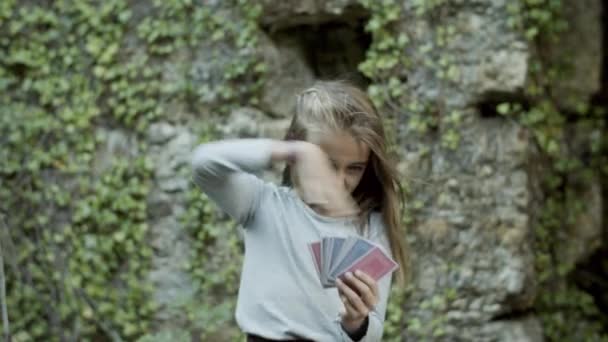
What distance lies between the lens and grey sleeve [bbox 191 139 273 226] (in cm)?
245

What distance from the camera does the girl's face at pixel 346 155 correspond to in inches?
106

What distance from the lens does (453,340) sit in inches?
206

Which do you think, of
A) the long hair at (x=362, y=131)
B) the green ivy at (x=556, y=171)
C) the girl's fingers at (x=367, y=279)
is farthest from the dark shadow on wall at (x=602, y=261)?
the girl's fingers at (x=367, y=279)

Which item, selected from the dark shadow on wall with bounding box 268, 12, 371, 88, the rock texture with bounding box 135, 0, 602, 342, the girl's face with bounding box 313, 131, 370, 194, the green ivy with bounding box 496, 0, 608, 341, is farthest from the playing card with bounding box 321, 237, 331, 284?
the dark shadow on wall with bounding box 268, 12, 371, 88

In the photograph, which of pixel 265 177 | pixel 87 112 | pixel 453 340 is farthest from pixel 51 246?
pixel 453 340

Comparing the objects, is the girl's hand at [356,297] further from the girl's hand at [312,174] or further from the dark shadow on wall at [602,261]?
the dark shadow on wall at [602,261]

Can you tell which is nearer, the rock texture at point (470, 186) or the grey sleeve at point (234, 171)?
the grey sleeve at point (234, 171)

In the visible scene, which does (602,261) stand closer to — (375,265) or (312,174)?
(375,265)

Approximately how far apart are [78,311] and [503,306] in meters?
2.26

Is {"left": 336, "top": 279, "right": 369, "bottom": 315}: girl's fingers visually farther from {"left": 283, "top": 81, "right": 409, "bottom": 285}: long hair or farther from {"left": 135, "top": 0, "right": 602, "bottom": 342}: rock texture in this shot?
{"left": 135, "top": 0, "right": 602, "bottom": 342}: rock texture

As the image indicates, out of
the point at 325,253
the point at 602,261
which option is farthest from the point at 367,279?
the point at 602,261

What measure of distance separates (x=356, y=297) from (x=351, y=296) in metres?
0.01

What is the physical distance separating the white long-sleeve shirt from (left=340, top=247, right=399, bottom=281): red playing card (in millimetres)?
103

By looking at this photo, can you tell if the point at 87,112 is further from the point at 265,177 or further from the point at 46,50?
the point at 265,177
